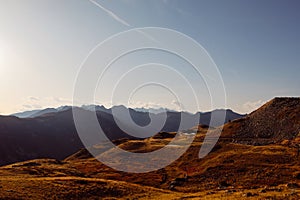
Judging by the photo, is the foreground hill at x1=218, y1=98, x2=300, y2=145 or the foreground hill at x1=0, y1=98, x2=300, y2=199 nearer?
the foreground hill at x1=0, y1=98, x2=300, y2=199

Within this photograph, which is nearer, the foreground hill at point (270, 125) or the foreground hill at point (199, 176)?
the foreground hill at point (199, 176)

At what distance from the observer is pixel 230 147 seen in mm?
107688

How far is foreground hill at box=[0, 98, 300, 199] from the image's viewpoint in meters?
50.4

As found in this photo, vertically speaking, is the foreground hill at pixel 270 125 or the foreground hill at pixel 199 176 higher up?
the foreground hill at pixel 270 125

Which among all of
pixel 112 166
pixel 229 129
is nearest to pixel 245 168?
pixel 112 166

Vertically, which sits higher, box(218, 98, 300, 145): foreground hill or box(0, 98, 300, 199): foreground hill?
box(218, 98, 300, 145): foreground hill

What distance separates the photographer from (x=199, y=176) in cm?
7919

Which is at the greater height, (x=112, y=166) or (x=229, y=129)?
(x=229, y=129)

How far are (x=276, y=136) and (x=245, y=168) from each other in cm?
5580

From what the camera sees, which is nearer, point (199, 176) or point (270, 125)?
point (199, 176)

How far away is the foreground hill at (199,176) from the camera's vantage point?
165 feet

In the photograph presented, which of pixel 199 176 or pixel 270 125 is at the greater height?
pixel 270 125

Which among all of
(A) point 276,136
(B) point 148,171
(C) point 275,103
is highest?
(C) point 275,103

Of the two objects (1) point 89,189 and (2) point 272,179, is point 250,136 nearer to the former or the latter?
(2) point 272,179
